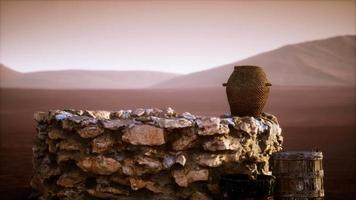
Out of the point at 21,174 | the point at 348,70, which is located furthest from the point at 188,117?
the point at 348,70

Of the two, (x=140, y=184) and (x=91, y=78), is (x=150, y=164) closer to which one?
(x=140, y=184)

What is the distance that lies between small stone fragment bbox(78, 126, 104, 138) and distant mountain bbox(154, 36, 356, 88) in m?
47.6

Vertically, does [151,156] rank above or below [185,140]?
below

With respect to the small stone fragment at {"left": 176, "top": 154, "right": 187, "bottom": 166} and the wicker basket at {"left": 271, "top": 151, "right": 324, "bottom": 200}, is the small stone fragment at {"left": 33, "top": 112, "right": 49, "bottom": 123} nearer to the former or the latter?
the small stone fragment at {"left": 176, "top": 154, "right": 187, "bottom": 166}

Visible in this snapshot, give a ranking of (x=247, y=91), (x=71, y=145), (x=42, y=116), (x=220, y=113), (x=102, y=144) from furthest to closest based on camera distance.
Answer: (x=220, y=113) → (x=247, y=91) → (x=42, y=116) → (x=71, y=145) → (x=102, y=144)

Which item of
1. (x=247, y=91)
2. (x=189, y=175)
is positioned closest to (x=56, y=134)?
(x=189, y=175)

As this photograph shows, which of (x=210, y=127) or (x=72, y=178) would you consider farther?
(x=72, y=178)

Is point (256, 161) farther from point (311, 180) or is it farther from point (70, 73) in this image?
point (70, 73)

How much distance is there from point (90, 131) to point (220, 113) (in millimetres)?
21147

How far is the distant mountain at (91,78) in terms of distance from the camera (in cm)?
10375

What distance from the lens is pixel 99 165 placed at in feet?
19.0

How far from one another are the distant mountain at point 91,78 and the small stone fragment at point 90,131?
9536cm

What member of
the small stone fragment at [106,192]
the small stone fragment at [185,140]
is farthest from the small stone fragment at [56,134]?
the small stone fragment at [185,140]

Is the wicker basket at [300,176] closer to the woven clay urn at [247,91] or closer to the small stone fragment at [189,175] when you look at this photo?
the small stone fragment at [189,175]
